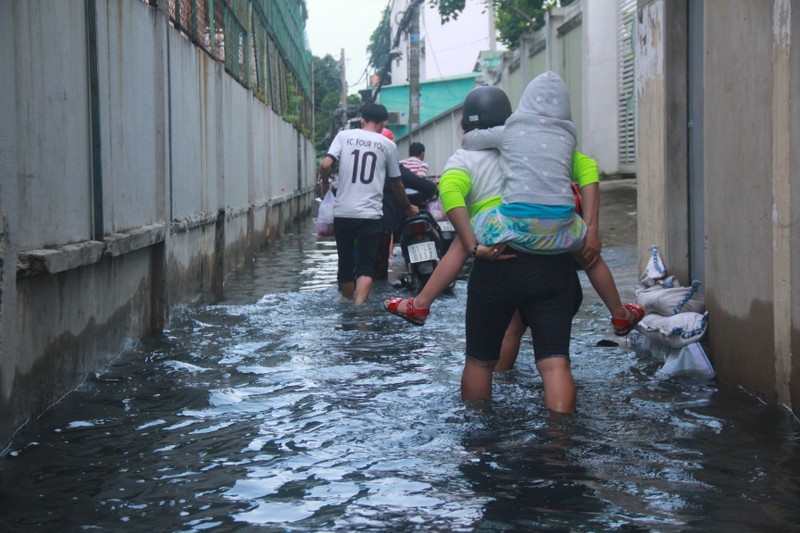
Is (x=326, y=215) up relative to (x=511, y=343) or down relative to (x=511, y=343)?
up

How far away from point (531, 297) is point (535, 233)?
11.5 inches

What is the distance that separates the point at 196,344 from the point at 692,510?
14.1ft

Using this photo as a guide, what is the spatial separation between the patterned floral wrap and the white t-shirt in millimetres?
4428

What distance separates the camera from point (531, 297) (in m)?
4.54

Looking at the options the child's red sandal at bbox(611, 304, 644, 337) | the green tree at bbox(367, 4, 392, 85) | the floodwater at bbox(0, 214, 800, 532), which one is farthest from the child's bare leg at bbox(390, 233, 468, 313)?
the green tree at bbox(367, 4, 392, 85)

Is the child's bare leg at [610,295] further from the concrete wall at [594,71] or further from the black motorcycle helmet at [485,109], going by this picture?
the concrete wall at [594,71]

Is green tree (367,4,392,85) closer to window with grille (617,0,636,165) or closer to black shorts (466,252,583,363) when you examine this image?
window with grille (617,0,636,165)

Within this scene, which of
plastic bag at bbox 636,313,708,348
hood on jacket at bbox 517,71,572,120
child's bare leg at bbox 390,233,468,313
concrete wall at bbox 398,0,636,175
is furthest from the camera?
concrete wall at bbox 398,0,636,175

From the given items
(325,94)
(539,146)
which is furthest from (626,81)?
(325,94)

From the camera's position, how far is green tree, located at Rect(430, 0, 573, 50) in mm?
25016

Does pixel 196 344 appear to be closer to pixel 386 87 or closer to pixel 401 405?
pixel 401 405

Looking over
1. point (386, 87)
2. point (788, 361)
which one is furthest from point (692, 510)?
point (386, 87)

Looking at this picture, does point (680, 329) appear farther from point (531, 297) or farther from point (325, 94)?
point (325, 94)

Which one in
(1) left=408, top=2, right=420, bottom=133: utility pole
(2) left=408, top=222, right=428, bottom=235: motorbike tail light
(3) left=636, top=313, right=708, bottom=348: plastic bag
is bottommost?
(3) left=636, top=313, right=708, bottom=348: plastic bag
